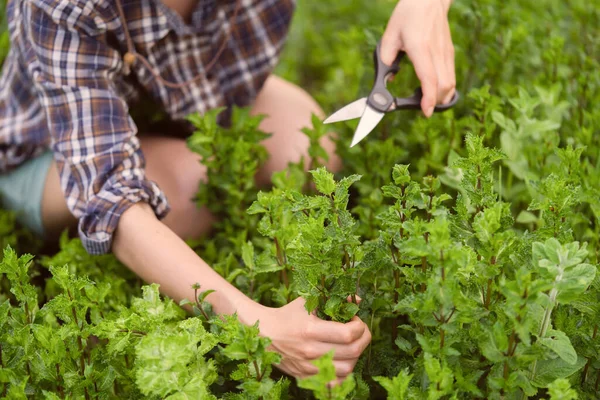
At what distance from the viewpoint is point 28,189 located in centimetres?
236

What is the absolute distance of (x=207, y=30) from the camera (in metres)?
2.36

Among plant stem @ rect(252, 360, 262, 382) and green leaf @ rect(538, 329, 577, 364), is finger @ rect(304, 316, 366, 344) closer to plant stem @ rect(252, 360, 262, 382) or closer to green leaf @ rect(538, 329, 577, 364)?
plant stem @ rect(252, 360, 262, 382)

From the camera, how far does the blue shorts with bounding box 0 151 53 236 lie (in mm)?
2330

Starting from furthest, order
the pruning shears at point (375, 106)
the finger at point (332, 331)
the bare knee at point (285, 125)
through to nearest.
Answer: the bare knee at point (285, 125) < the pruning shears at point (375, 106) < the finger at point (332, 331)

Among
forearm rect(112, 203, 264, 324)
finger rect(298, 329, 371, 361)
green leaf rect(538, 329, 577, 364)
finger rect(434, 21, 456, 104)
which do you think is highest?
finger rect(434, 21, 456, 104)

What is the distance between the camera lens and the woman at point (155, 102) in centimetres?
171

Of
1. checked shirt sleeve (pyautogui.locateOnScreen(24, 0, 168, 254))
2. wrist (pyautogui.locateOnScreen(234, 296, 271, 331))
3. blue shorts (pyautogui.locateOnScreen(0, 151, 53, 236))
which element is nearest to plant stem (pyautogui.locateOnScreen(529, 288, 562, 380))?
wrist (pyautogui.locateOnScreen(234, 296, 271, 331))

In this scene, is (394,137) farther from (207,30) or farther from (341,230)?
(341,230)

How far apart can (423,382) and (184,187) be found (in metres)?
1.27

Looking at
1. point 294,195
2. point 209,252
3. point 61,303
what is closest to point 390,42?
point 294,195

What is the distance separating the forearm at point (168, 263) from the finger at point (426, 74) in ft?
2.21

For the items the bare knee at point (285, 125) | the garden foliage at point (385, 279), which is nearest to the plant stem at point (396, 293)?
the garden foliage at point (385, 279)

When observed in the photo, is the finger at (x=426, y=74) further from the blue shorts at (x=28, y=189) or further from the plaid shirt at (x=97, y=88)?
the blue shorts at (x=28, y=189)

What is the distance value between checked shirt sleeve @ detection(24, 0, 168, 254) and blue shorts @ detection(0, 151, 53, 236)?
395 millimetres
